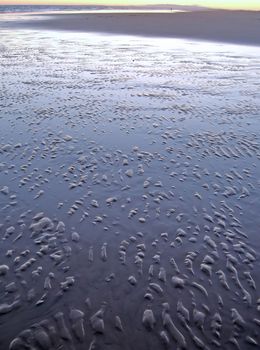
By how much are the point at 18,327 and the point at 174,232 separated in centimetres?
291

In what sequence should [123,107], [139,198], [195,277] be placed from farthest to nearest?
[123,107]
[139,198]
[195,277]

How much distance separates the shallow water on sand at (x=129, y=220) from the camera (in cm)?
457

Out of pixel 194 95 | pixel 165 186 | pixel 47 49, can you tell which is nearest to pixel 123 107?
pixel 194 95

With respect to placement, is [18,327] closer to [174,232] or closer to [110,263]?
[110,263]

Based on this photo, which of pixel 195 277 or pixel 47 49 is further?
pixel 47 49

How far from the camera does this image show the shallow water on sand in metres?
4.57

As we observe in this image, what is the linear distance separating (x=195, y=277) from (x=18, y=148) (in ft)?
19.8

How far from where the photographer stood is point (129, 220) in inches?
259

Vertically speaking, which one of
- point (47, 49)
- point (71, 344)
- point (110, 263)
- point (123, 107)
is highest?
point (47, 49)

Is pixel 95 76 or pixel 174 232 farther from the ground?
pixel 95 76

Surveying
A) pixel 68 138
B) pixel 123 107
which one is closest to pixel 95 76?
pixel 123 107

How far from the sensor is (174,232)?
625 centimetres

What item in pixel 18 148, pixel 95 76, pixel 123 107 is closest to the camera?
pixel 18 148

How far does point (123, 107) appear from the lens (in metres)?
12.8
